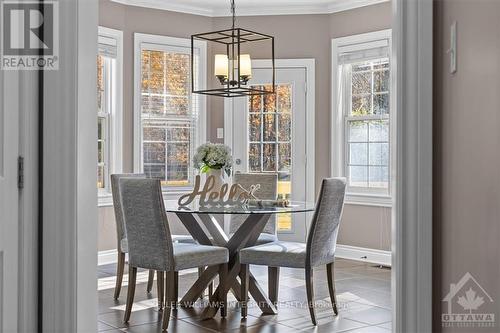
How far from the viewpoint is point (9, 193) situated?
196 cm

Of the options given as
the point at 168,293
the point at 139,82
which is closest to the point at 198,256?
the point at 168,293

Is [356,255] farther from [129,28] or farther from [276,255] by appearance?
[129,28]

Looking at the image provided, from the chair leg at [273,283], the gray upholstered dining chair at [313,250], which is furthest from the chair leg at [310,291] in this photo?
the chair leg at [273,283]

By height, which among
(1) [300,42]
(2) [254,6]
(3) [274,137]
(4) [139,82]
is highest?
(2) [254,6]

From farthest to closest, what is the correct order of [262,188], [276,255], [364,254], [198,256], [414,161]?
[364,254]
[262,188]
[276,255]
[198,256]
[414,161]

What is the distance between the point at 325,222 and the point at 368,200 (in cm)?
259

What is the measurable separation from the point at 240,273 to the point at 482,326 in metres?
2.69

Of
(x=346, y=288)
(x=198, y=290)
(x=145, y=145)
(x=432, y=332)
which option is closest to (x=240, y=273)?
(x=198, y=290)

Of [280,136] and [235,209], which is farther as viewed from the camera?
[280,136]

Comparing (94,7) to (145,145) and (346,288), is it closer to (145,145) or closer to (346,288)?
(346,288)

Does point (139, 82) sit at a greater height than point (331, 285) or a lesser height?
greater

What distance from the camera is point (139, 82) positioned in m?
6.64

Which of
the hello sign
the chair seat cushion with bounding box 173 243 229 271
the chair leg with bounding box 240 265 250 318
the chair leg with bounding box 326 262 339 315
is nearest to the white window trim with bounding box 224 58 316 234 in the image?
the hello sign

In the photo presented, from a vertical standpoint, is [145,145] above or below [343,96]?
below
